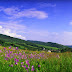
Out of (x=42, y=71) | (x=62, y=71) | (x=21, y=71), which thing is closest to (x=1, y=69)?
(x=21, y=71)

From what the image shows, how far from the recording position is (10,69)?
4.61 metres

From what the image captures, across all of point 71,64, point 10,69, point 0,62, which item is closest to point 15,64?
point 10,69

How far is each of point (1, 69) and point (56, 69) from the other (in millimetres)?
2273

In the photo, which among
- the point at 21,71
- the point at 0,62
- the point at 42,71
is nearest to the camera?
the point at 21,71

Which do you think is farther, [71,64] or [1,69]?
[71,64]

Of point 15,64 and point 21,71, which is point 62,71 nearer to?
point 21,71

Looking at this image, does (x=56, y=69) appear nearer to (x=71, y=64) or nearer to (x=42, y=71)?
(x=42, y=71)

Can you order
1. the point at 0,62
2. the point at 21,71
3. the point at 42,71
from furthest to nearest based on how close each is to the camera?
the point at 0,62, the point at 42,71, the point at 21,71

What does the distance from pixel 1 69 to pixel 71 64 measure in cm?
327

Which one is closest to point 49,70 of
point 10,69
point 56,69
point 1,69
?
point 56,69

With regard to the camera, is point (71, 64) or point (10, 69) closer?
point (10, 69)

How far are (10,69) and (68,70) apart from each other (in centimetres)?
242

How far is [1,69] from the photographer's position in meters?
4.58

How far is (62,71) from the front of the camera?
4637 millimetres
